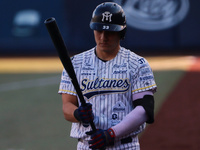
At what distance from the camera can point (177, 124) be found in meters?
8.77

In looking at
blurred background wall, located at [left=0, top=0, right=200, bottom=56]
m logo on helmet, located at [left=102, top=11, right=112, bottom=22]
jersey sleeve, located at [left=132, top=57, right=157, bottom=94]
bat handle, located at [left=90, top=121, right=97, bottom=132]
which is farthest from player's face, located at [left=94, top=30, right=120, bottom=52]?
blurred background wall, located at [left=0, top=0, right=200, bottom=56]

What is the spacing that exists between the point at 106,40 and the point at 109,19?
6.6 inches

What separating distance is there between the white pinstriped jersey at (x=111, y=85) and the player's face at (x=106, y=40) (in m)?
0.15

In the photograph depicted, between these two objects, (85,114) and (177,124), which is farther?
(177,124)

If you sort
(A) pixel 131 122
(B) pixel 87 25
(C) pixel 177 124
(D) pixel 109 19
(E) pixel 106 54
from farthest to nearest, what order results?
1. (B) pixel 87 25
2. (C) pixel 177 124
3. (E) pixel 106 54
4. (D) pixel 109 19
5. (A) pixel 131 122

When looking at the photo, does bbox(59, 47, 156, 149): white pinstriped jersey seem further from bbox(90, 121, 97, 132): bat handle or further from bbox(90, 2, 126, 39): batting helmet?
bbox(90, 2, 126, 39): batting helmet

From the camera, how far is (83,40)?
19.7m

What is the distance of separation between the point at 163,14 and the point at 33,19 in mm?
5305

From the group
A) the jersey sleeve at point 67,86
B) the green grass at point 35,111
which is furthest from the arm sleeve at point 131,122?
the green grass at point 35,111

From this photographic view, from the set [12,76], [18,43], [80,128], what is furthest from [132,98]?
[18,43]

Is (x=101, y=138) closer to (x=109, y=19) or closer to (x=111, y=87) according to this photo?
(x=111, y=87)

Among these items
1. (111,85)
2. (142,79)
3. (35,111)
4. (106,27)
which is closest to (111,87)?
(111,85)

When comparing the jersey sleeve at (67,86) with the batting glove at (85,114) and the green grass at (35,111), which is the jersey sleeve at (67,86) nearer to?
the batting glove at (85,114)

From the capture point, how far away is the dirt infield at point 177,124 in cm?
755
